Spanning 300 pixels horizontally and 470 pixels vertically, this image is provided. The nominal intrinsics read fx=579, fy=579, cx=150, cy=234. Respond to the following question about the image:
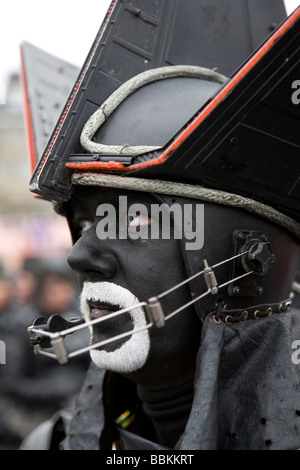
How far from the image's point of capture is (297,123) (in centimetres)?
189

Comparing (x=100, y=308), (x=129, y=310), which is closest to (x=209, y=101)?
(x=129, y=310)

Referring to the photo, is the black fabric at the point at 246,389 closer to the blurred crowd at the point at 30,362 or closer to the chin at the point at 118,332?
the chin at the point at 118,332

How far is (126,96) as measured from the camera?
231 cm

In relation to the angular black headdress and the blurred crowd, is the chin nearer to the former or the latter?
the angular black headdress

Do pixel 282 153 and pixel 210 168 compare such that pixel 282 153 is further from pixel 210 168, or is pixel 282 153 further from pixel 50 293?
pixel 50 293

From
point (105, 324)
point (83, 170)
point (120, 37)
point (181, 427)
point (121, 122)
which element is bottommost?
point (181, 427)

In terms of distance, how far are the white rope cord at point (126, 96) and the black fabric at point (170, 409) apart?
3.05ft

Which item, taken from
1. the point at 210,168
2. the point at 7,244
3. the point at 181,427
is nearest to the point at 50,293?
the point at 7,244

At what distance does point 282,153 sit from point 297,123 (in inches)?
4.4

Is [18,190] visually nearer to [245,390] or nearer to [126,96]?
[126,96]

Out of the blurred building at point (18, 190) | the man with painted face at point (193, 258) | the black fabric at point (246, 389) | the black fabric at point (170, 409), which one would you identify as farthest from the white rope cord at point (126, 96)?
the blurred building at point (18, 190)

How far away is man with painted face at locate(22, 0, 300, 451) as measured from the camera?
72.4 inches

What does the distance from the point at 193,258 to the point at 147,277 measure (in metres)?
0.18

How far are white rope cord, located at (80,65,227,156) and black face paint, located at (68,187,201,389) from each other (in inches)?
6.2
